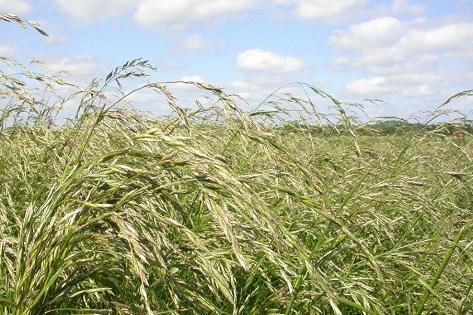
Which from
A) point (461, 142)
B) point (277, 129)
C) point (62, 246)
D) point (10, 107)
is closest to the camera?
point (62, 246)

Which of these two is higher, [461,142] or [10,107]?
[10,107]

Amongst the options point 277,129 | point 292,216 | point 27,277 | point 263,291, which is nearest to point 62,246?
point 27,277

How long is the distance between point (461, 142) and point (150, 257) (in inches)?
113

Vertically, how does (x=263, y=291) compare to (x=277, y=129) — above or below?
below

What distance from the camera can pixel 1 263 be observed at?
5.91ft

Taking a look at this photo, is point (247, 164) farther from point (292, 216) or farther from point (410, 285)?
point (410, 285)

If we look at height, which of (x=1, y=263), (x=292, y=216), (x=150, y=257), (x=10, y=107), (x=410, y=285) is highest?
(x=10, y=107)

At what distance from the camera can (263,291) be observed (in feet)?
7.20

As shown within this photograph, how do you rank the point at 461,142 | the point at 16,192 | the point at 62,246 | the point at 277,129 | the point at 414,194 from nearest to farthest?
the point at 62,246 < the point at 414,194 < the point at 16,192 < the point at 461,142 < the point at 277,129

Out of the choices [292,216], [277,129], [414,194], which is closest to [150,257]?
[414,194]

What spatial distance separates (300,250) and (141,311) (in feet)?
1.71

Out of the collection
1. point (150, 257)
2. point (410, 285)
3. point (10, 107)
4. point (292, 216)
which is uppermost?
point (10, 107)

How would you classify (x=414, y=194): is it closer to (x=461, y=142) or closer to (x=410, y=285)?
(x=410, y=285)

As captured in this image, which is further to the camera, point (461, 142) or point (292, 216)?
point (461, 142)
